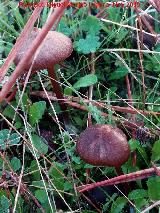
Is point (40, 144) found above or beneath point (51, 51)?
beneath

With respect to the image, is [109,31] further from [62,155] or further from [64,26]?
[62,155]

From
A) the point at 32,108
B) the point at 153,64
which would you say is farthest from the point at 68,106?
the point at 153,64

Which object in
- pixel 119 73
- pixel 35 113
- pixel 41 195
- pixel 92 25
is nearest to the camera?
pixel 41 195

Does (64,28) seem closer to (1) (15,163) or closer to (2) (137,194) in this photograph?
(1) (15,163)

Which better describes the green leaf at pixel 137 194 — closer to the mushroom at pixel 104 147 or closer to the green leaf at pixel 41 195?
the mushroom at pixel 104 147

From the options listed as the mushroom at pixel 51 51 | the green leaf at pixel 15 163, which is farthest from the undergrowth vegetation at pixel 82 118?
the mushroom at pixel 51 51

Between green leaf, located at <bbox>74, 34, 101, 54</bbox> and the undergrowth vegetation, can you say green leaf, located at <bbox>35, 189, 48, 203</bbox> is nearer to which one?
the undergrowth vegetation

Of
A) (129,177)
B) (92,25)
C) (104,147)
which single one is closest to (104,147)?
(104,147)
